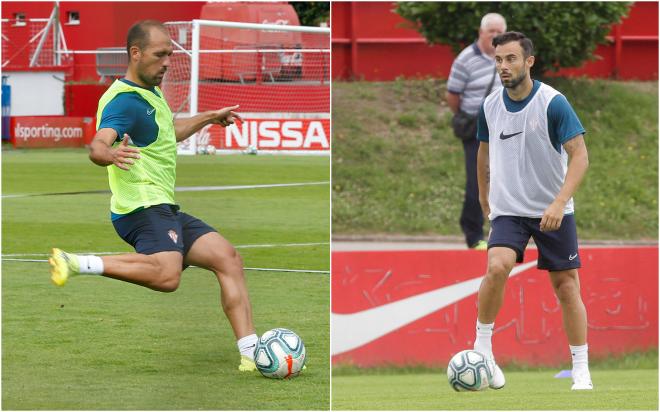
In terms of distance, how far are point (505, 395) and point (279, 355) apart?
4.45 ft

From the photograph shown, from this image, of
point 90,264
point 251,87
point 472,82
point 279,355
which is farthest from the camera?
point 251,87

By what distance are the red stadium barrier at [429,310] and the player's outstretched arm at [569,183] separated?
401cm

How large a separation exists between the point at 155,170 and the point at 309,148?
474 inches

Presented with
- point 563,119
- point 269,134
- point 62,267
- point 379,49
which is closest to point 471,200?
point 563,119

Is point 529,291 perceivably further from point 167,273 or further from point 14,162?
point 14,162

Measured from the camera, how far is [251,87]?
18.2m

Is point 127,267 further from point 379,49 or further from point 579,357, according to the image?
point 379,49

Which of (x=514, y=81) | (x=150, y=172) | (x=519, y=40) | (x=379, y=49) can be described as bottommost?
(x=150, y=172)

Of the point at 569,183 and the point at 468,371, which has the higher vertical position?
the point at 569,183

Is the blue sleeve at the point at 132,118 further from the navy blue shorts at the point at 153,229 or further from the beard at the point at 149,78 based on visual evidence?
the navy blue shorts at the point at 153,229

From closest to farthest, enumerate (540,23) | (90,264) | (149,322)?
(90,264), (149,322), (540,23)

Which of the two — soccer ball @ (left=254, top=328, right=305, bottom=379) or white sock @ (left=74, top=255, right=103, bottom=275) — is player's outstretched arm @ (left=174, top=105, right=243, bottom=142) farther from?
soccer ball @ (left=254, top=328, right=305, bottom=379)

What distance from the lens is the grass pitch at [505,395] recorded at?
18.7 ft

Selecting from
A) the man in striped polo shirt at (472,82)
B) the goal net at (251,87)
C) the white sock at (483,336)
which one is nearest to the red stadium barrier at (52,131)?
the goal net at (251,87)
